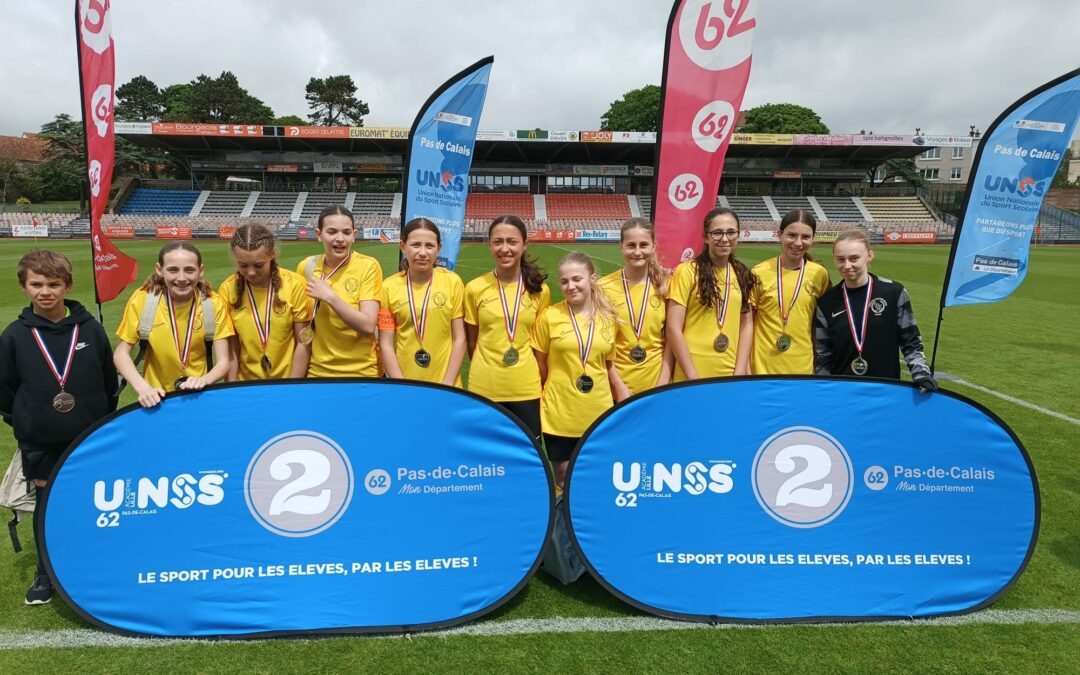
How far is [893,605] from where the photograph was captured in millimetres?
2721

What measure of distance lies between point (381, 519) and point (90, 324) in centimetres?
173

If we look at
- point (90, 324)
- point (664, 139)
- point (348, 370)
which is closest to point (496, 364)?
point (348, 370)

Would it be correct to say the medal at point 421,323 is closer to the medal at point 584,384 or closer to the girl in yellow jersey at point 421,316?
the girl in yellow jersey at point 421,316

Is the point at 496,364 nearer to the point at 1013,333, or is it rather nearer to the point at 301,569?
the point at 301,569

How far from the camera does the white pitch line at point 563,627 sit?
2.54 m

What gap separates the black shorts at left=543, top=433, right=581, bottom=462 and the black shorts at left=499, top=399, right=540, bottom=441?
117 millimetres

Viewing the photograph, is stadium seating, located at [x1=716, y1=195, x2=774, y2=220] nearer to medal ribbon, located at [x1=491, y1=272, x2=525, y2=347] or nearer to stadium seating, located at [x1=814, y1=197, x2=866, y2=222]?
stadium seating, located at [x1=814, y1=197, x2=866, y2=222]

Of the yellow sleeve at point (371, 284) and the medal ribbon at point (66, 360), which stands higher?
the yellow sleeve at point (371, 284)

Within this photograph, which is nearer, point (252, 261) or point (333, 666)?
point (333, 666)

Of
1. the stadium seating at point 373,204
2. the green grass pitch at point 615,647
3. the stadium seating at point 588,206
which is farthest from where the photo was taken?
the stadium seating at point 588,206

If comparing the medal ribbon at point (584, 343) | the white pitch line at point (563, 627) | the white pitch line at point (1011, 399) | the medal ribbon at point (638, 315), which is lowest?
the white pitch line at point (563, 627)

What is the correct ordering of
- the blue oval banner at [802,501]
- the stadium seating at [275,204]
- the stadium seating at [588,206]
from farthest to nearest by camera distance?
1. the stadium seating at [588,206]
2. the stadium seating at [275,204]
3. the blue oval banner at [802,501]

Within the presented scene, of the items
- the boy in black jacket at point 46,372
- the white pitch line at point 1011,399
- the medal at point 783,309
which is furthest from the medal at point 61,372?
the white pitch line at point 1011,399

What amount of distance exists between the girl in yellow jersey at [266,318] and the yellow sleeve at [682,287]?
2089mm
